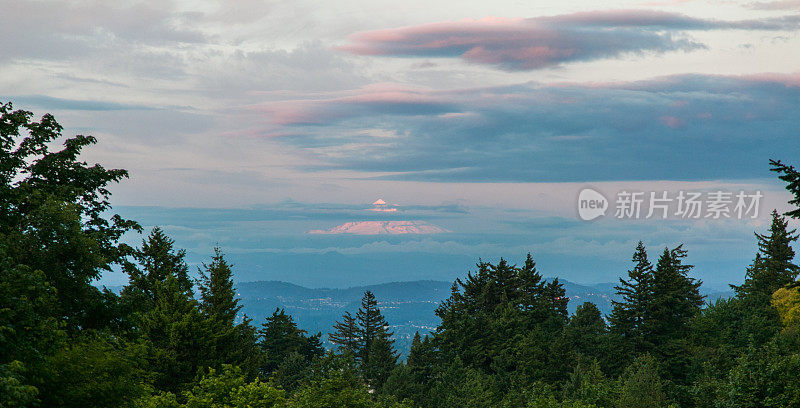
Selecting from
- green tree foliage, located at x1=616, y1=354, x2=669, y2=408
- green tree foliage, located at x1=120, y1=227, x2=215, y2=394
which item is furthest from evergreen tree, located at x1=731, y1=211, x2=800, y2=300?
green tree foliage, located at x1=120, y1=227, x2=215, y2=394

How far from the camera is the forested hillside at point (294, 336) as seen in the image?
70.1ft

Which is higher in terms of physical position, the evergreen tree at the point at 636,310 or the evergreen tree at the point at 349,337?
the evergreen tree at the point at 636,310

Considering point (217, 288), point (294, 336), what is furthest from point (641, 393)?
point (294, 336)

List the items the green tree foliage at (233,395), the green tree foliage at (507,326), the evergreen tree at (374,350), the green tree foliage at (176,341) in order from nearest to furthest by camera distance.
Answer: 1. the green tree foliage at (233,395)
2. the green tree foliage at (176,341)
3. the green tree foliage at (507,326)
4. the evergreen tree at (374,350)

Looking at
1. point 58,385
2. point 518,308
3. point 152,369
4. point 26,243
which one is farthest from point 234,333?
point 518,308

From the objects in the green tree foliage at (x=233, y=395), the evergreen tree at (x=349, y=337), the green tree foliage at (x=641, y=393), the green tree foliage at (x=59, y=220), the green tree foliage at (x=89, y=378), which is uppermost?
the green tree foliage at (x=59, y=220)

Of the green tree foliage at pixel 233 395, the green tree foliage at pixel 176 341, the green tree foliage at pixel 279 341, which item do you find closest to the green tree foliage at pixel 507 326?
the green tree foliage at pixel 279 341

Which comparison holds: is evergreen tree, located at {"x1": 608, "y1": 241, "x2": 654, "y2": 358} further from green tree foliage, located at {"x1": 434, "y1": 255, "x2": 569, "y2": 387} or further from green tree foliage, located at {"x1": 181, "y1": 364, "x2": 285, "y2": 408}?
green tree foliage, located at {"x1": 181, "y1": 364, "x2": 285, "y2": 408}

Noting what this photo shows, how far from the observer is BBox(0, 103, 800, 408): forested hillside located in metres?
21.4

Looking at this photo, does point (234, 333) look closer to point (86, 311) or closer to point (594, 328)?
point (86, 311)

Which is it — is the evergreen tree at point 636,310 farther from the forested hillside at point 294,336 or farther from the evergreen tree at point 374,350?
the evergreen tree at point 374,350

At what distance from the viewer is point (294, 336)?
114 metres

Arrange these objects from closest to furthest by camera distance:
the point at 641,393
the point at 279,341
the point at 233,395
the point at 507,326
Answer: the point at 233,395
the point at 641,393
the point at 507,326
the point at 279,341

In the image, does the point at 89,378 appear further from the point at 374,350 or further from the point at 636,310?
the point at 374,350
